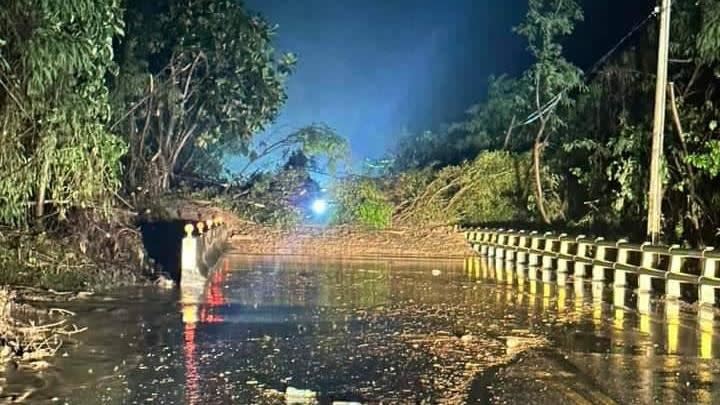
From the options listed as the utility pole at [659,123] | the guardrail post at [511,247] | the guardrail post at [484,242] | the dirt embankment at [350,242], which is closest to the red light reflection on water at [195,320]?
the utility pole at [659,123]

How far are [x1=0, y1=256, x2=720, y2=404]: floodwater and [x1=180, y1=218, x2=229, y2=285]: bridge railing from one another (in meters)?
0.60

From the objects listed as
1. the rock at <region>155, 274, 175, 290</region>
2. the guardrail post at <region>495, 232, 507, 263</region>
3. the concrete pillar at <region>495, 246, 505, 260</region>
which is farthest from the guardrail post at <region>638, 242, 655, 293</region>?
the concrete pillar at <region>495, 246, 505, 260</region>

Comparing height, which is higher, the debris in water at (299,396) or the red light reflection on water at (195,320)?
the red light reflection on water at (195,320)

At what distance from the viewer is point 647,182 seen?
85.7 ft

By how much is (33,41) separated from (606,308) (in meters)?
11.1

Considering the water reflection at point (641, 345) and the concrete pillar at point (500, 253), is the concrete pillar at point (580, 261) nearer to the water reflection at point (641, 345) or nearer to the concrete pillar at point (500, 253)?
the water reflection at point (641, 345)

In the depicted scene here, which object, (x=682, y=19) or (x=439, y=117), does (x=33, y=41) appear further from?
(x=439, y=117)

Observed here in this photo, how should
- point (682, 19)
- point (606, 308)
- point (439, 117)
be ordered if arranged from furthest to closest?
point (439, 117)
point (682, 19)
point (606, 308)

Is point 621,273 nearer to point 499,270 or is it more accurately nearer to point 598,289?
point 598,289

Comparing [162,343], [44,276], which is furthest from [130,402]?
[44,276]

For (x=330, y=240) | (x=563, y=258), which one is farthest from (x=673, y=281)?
(x=330, y=240)

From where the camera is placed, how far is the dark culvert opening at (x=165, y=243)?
23427 mm

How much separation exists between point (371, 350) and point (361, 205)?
25.7m

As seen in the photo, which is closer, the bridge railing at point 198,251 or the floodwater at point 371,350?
the floodwater at point 371,350
